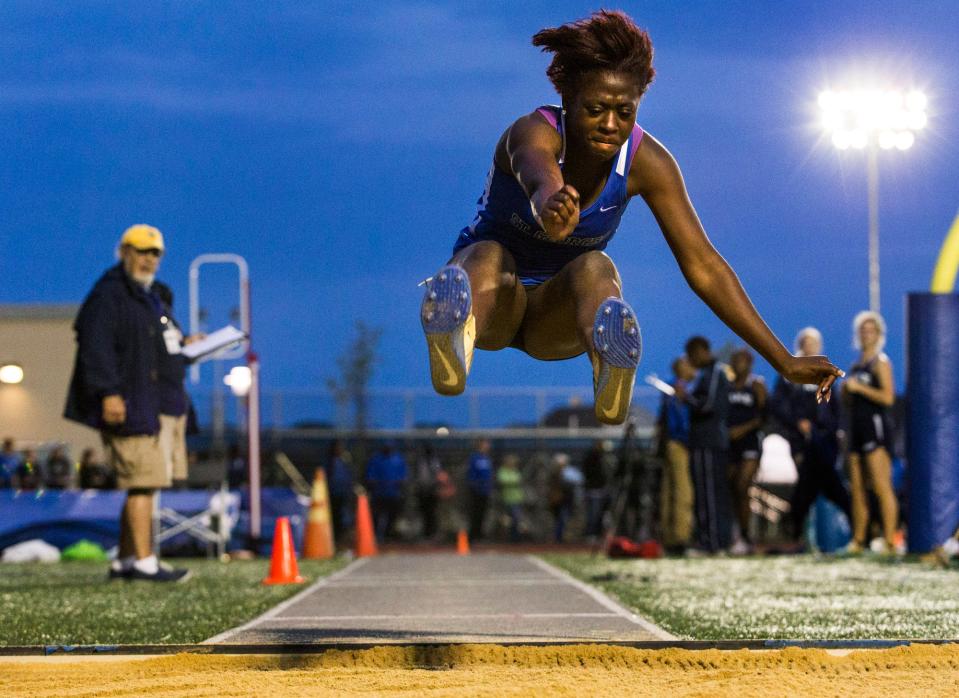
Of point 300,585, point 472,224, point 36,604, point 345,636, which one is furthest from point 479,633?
point 300,585

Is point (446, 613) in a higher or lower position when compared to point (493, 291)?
lower

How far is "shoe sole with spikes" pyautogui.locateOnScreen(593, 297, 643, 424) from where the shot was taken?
4340 millimetres

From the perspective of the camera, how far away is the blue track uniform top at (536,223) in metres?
4.70

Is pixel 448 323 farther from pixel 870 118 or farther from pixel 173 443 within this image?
pixel 870 118

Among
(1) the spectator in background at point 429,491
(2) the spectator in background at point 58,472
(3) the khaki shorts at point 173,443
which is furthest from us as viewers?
(1) the spectator in background at point 429,491

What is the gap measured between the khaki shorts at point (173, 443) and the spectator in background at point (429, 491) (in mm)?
12827

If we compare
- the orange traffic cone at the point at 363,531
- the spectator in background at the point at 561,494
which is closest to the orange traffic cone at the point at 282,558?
the orange traffic cone at the point at 363,531

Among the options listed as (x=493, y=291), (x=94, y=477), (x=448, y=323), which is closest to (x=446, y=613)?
(x=493, y=291)

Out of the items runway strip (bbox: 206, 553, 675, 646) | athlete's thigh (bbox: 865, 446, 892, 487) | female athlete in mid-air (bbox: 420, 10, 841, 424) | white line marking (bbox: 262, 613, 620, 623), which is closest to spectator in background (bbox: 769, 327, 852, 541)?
athlete's thigh (bbox: 865, 446, 892, 487)

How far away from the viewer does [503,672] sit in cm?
408

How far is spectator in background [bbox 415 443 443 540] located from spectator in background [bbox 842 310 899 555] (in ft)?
34.2

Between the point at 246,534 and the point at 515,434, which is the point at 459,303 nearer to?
the point at 246,534

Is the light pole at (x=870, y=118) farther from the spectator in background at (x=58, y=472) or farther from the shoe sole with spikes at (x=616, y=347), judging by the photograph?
the shoe sole with spikes at (x=616, y=347)

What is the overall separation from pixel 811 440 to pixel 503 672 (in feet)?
31.2
